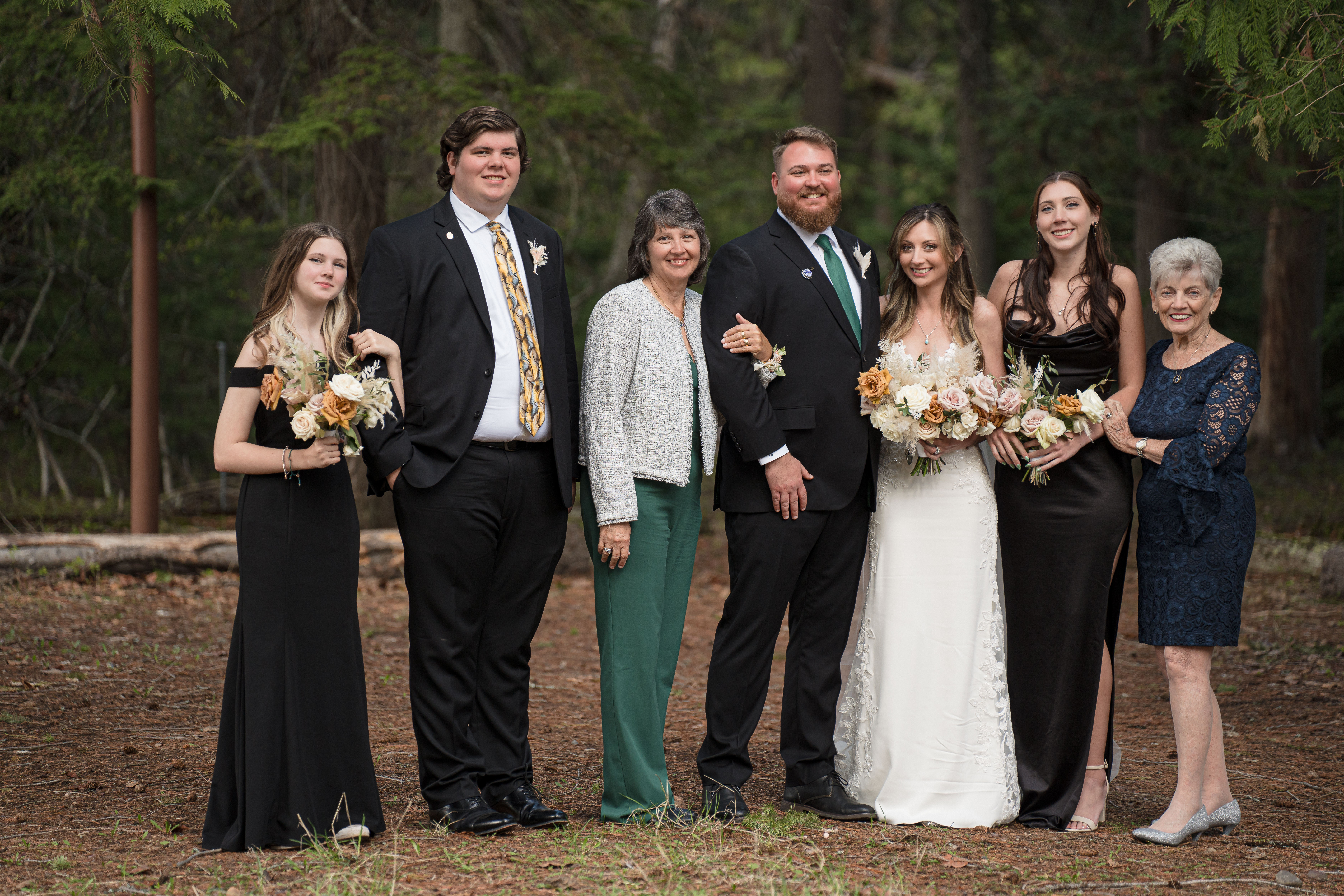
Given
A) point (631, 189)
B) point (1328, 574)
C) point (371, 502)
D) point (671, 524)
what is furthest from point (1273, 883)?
point (631, 189)

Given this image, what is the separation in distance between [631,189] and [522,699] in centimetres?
1180

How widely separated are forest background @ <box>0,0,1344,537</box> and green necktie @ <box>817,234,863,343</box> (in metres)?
1.65

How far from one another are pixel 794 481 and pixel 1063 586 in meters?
1.16

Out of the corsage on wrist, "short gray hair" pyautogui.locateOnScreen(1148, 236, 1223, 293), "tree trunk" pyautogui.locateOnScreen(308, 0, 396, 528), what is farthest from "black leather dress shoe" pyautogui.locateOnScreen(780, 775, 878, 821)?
"tree trunk" pyautogui.locateOnScreen(308, 0, 396, 528)

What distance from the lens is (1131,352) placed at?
4.60 metres

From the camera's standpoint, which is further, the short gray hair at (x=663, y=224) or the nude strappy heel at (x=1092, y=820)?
the nude strappy heel at (x=1092, y=820)

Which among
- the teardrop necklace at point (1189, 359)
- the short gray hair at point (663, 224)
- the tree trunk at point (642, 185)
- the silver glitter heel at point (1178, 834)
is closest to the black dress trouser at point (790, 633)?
the short gray hair at point (663, 224)

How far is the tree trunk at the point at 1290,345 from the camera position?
14938mm

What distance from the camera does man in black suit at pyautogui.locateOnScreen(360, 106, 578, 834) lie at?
4102mm

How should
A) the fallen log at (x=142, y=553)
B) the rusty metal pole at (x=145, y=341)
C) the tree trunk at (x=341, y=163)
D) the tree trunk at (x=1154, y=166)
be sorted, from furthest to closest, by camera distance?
1. the tree trunk at (x=1154, y=166)
2. the tree trunk at (x=341, y=163)
3. the rusty metal pole at (x=145, y=341)
4. the fallen log at (x=142, y=553)

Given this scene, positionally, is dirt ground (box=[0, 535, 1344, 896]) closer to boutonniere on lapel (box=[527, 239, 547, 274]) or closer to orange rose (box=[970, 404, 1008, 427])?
orange rose (box=[970, 404, 1008, 427])

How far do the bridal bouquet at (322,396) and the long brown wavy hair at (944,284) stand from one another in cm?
207

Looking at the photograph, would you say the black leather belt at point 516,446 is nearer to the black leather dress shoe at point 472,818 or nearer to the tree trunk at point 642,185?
the black leather dress shoe at point 472,818

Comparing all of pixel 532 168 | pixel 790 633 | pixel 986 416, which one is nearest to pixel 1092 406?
pixel 986 416
